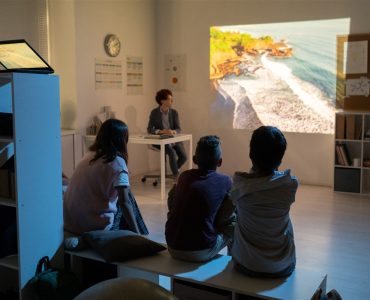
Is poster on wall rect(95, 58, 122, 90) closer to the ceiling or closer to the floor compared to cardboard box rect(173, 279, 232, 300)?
closer to the ceiling

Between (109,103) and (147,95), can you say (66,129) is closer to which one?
(109,103)

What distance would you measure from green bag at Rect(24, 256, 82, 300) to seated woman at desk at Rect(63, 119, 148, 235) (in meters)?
0.39

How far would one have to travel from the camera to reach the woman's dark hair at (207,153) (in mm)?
2646

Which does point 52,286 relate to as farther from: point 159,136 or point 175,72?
point 175,72

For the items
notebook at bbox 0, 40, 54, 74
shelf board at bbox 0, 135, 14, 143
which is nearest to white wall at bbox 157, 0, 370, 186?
notebook at bbox 0, 40, 54, 74

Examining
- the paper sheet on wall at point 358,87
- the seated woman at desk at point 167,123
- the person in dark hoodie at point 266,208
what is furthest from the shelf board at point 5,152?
the paper sheet on wall at point 358,87


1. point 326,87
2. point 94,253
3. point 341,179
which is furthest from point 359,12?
point 94,253

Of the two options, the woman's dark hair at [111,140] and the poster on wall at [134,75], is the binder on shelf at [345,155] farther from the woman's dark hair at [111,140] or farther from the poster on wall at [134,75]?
the woman's dark hair at [111,140]

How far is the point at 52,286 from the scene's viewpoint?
2.49 metres

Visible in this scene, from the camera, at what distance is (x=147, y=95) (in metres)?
7.46

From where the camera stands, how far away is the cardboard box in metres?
2.33

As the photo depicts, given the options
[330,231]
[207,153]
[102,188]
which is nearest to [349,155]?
[330,231]

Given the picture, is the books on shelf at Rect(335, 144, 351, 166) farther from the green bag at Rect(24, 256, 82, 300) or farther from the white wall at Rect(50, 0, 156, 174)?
the green bag at Rect(24, 256, 82, 300)

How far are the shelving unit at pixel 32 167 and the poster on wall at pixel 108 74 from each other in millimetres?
3818
